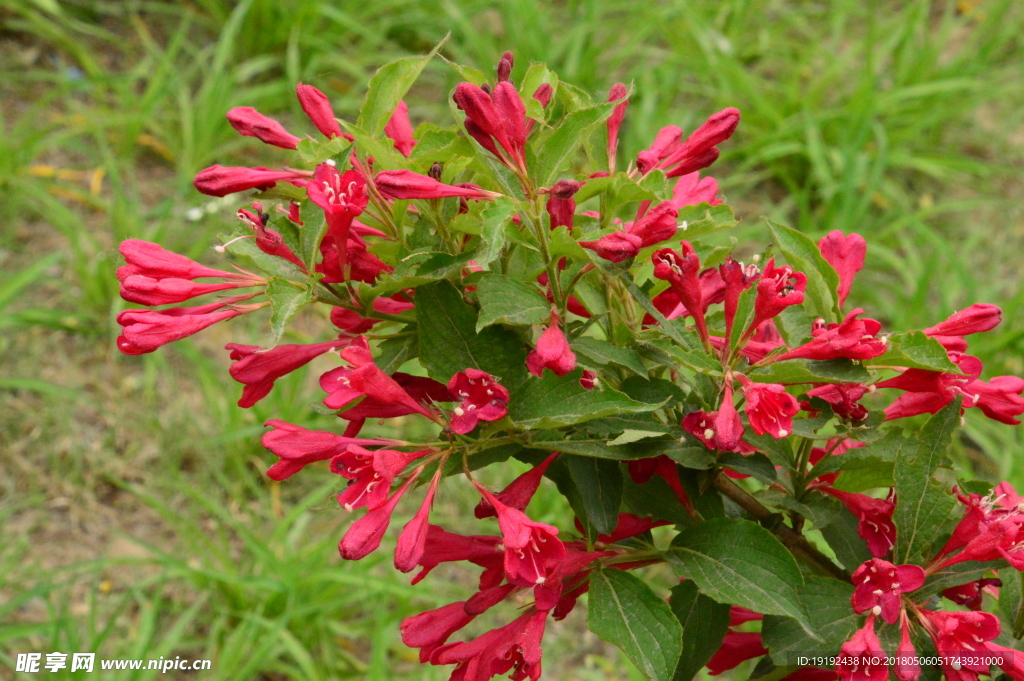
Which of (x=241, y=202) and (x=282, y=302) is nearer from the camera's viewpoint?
(x=282, y=302)

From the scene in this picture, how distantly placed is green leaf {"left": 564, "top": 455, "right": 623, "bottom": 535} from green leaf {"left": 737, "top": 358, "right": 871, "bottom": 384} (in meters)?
0.17

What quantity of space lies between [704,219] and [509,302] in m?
0.21

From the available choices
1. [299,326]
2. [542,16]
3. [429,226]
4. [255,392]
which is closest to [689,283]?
[429,226]

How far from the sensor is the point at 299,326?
2.77 meters

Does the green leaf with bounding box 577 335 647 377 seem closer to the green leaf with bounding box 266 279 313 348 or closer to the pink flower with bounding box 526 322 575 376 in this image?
the pink flower with bounding box 526 322 575 376

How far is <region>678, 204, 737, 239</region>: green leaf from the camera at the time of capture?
804 millimetres

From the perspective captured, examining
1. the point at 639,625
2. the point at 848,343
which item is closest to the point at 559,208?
the point at 848,343

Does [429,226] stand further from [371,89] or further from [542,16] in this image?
[542,16]

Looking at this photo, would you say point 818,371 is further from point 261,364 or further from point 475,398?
point 261,364

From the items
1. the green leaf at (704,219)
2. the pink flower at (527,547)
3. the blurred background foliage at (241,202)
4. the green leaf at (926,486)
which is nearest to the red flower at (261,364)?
the pink flower at (527,547)

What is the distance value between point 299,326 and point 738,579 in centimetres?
217

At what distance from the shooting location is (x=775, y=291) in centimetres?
78

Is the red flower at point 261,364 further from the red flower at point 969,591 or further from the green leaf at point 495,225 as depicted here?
the red flower at point 969,591

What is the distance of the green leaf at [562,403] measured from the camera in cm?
71
